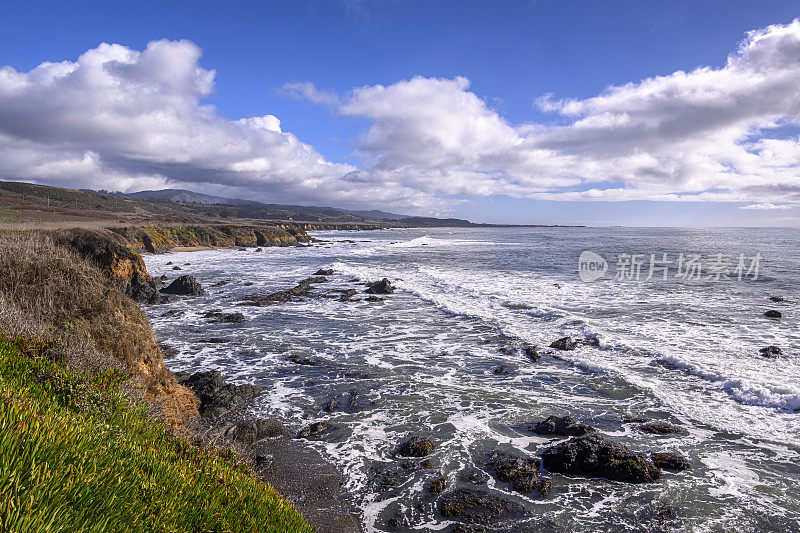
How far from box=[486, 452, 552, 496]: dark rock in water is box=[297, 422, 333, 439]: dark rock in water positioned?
146 inches

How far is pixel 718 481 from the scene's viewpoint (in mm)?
7375

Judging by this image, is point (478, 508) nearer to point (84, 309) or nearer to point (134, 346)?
point (134, 346)

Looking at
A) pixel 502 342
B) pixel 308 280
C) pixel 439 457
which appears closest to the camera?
pixel 439 457

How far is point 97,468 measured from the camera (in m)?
2.98

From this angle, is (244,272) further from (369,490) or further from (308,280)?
(369,490)

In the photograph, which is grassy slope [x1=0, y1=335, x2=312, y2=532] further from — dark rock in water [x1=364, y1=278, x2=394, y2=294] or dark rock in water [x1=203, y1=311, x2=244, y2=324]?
dark rock in water [x1=364, y1=278, x2=394, y2=294]

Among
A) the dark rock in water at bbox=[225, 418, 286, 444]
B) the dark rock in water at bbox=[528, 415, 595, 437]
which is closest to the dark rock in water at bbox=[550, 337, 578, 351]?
the dark rock in water at bbox=[528, 415, 595, 437]

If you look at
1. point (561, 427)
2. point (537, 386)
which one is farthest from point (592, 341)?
point (561, 427)

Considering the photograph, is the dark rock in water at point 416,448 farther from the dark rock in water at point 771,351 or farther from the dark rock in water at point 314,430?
the dark rock in water at point 771,351

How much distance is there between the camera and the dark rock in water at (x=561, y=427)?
8.84 metres

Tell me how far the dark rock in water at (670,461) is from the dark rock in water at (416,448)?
4.39 m

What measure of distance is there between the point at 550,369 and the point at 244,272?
3111cm

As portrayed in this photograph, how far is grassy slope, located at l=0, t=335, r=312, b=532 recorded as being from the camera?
7.66ft

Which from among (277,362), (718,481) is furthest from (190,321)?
(718,481)
